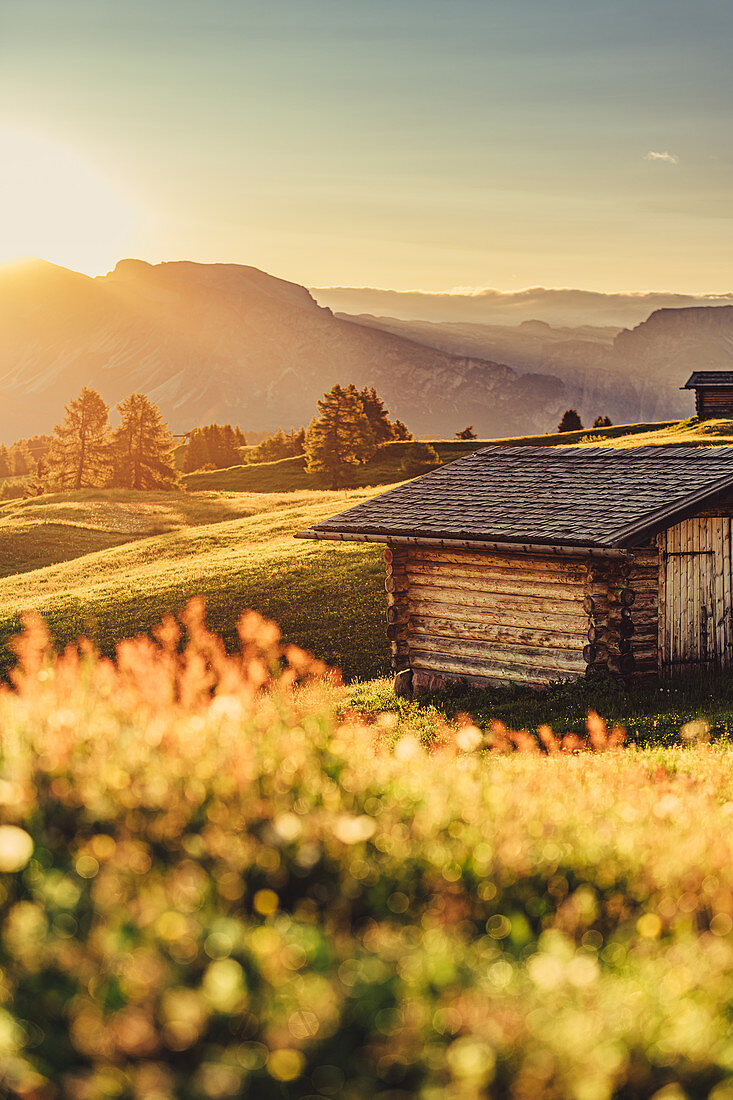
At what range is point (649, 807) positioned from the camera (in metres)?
6.49

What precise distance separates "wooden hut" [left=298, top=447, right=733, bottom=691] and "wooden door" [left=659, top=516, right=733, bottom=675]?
0.03 m

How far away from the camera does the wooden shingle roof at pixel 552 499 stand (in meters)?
14.7

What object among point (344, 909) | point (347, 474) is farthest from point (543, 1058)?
point (347, 474)

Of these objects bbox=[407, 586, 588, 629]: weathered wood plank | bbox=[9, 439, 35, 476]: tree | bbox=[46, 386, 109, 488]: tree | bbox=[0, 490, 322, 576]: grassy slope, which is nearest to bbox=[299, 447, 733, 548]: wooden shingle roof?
bbox=[407, 586, 588, 629]: weathered wood plank

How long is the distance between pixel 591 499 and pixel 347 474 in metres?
53.6

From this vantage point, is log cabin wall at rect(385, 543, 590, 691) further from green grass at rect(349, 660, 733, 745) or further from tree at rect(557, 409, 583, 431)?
tree at rect(557, 409, 583, 431)

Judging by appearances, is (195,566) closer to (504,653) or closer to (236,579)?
(236,579)

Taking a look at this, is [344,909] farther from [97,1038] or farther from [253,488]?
[253,488]

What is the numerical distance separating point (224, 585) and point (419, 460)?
41.6 meters

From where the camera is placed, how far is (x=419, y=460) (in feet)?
225

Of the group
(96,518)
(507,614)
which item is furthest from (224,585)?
(96,518)

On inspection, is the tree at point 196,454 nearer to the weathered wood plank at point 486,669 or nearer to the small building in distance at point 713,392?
the small building in distance at point 713,392

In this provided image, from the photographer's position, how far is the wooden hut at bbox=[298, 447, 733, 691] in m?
14.9

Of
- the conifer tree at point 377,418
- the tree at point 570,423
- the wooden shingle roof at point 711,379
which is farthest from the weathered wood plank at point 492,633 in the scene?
the tree at point 570,423
